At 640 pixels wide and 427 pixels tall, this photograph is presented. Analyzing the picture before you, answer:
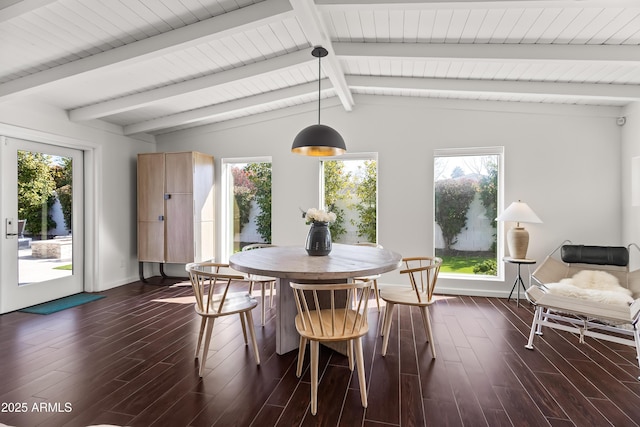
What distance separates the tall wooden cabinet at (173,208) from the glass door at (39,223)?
840 millimetres

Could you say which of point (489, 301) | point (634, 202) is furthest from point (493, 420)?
point (634, 202)

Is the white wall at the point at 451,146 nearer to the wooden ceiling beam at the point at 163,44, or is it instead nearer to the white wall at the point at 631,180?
the white wall at the point at 631,180

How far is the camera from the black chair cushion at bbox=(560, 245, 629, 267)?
3682 millimetres

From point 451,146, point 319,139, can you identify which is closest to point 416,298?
point 319,139

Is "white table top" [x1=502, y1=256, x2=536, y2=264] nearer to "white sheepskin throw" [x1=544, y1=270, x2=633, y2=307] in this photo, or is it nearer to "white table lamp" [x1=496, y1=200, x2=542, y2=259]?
"white table lamp" [x1=496, y1=200, x2=542, y2=259]

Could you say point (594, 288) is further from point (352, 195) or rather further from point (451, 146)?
point (352, 195)

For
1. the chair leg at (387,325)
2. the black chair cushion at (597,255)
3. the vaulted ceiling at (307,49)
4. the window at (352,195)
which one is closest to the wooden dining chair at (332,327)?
the chair leg at (387,325)

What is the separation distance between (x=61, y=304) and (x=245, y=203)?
9.18 feet

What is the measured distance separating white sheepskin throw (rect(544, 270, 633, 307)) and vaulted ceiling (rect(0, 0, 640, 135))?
197 centimetres

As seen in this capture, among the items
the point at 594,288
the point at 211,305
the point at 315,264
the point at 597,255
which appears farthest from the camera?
the point at 597,255

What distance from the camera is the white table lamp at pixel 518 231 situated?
4.14 meters

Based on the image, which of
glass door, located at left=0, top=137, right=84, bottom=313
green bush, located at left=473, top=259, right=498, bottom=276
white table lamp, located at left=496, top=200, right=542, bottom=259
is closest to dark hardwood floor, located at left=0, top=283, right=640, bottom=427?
glass door, located at left=0, top=137, right=84, bottom=313

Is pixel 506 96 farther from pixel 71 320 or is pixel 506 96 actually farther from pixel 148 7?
pixel 71 320

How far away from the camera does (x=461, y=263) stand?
16.1 feet
